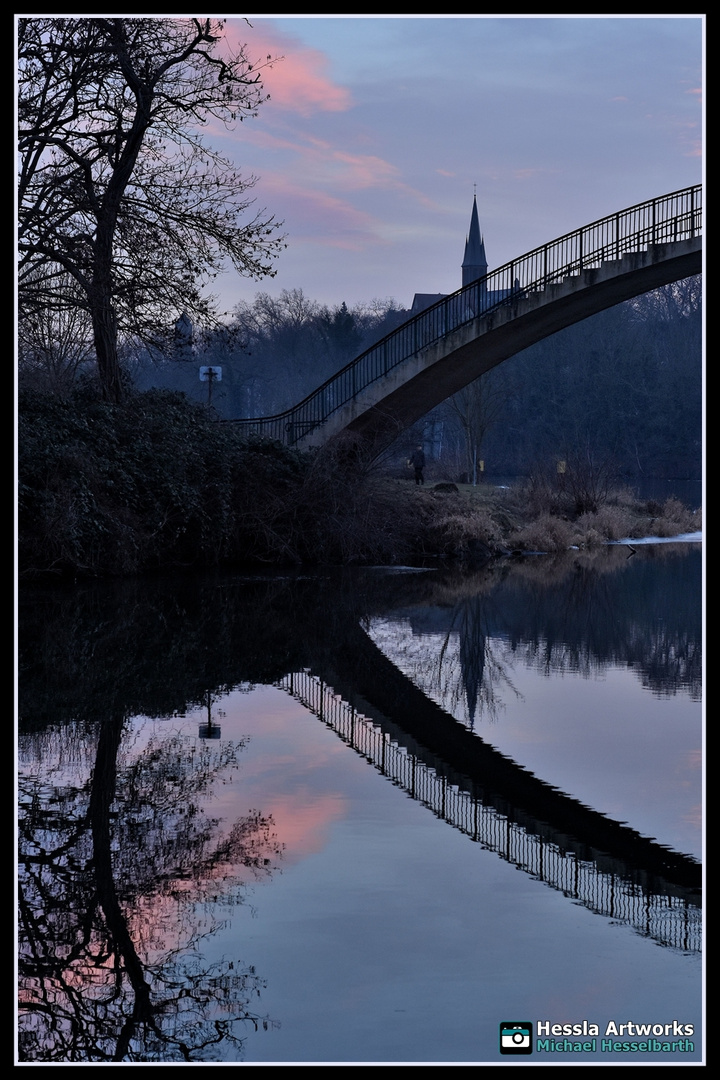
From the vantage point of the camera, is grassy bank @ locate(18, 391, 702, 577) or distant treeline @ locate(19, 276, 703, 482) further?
distant treeline @ locate(19, 276, 703, 482)

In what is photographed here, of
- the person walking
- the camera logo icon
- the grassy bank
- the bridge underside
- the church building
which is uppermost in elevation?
the church building

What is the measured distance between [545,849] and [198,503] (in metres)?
16.2

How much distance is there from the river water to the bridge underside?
16.5 metres

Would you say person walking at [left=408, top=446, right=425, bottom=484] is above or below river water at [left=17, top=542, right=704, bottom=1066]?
above

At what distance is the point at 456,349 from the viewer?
96.5 ft

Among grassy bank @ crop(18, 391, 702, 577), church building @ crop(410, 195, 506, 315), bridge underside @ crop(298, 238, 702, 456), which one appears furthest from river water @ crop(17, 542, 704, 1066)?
church building @ crop(410, 195, 506, 315)

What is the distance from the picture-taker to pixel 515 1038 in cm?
381

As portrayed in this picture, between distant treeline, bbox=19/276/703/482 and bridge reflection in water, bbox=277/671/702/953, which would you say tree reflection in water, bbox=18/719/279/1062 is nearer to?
bridge reflection in water, bbox=277/671/702/953

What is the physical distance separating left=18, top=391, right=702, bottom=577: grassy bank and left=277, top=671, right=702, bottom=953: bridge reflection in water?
11.1 m

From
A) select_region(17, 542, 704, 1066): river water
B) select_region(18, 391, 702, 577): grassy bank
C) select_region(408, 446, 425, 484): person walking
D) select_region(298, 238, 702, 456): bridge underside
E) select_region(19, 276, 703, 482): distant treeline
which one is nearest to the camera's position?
select_region(17, 542, 704, 1066): river water

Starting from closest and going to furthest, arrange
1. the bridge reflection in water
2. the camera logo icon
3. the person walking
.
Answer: the camera logo icon < the bridge reflection in water < the person walking

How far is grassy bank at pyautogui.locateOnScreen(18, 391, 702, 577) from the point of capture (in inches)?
739

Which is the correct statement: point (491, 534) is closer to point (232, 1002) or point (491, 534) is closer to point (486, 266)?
point (232, 1002)

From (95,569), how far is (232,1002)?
52.4ft
